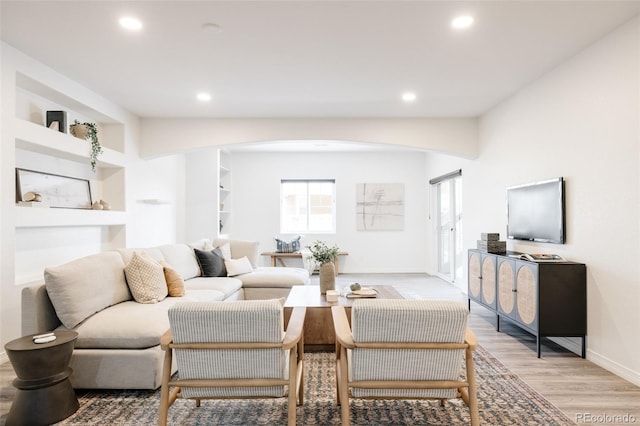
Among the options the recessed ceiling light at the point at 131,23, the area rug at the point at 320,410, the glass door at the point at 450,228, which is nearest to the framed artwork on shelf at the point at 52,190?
the recessed ceiling light at the point at 131,23

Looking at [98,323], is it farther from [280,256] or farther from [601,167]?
[280,256]

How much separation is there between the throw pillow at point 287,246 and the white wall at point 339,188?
1.33 feet

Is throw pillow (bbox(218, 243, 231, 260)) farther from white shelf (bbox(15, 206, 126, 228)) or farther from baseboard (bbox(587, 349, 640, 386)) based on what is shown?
baseboard (bbox(587, 349, 640, 386))

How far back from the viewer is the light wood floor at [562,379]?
241 centimetres

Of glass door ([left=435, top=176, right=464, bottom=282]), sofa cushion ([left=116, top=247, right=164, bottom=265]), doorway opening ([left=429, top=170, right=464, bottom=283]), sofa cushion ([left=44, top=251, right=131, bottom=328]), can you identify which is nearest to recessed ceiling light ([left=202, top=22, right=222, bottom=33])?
sofa cushion ([left=44, top=251, right=131, bottom=328])

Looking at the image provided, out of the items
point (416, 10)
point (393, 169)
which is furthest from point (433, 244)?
point (416, 10)

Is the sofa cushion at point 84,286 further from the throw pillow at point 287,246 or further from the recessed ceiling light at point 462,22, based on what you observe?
the throw pillow at point 287,246

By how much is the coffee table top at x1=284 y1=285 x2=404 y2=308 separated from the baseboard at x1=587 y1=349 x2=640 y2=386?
1.62 m

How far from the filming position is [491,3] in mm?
2561

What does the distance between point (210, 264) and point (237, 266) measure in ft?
1.13

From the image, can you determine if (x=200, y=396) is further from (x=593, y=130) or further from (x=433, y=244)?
(x=433, y=244)

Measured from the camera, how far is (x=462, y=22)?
9.23 feet

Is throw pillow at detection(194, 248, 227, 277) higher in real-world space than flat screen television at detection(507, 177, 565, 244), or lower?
lower

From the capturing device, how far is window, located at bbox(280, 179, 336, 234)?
337 inches
